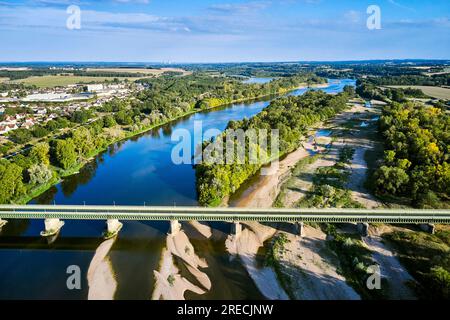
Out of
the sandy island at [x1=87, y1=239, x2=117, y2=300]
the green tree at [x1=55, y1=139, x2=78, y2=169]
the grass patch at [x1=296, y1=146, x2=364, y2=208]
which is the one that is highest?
the green tree at [x1=55, y1=139, x2=78, y2=169]

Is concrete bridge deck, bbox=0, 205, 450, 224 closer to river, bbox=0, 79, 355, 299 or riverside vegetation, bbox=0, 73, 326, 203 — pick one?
river, bbox=0, 79, 355, 299

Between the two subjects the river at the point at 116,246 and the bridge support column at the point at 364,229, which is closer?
the river at the point at 116,246

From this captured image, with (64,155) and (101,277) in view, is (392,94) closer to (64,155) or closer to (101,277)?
(64,155)

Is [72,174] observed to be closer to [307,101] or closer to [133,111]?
[133,111]

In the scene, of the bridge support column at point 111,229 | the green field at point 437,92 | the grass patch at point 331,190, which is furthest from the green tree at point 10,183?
the green field at point 437,92

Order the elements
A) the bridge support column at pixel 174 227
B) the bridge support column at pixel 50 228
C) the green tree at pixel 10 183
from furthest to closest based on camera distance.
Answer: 1. the green tree at pixel 10 183
2. the bridge support column at pixel 50 228
3. the bridge support column at pixel 174 227

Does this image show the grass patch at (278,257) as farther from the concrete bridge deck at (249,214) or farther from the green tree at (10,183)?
the green tree at (10,183)

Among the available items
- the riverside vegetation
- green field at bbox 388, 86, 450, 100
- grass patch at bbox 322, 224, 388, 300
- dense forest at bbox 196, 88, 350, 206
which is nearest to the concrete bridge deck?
grass patch at bbox 322, 224, 388, 300

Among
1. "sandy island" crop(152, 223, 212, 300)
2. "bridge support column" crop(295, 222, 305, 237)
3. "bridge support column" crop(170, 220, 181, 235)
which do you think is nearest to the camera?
"sandy island" crop(152, 223, 212, 300)
